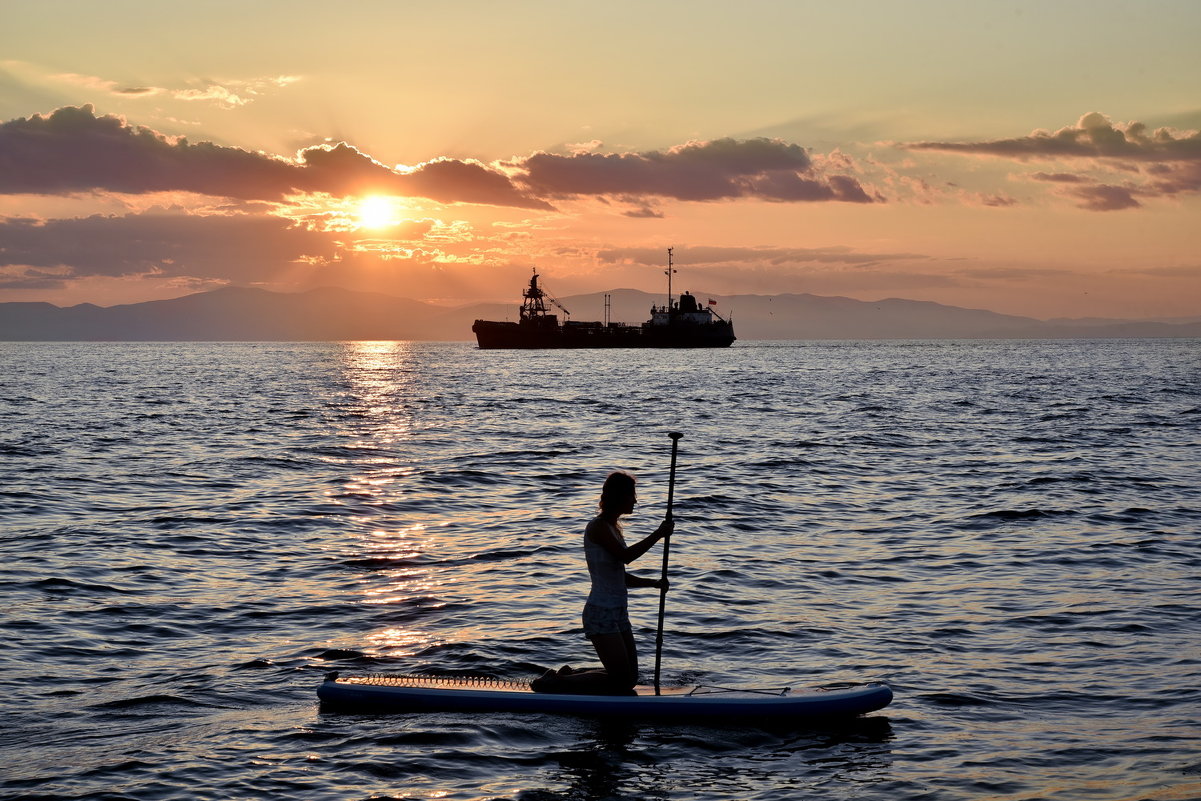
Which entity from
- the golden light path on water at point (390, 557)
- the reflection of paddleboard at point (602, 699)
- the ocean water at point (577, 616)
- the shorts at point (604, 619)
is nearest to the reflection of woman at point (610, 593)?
the shorts at point (604, 619)

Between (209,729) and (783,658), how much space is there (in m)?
6.13

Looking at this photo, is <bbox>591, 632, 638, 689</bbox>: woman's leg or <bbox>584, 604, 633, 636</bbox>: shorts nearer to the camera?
<bbox>584, 604, 633, 636</bbox>: shorts

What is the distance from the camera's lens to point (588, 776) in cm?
883

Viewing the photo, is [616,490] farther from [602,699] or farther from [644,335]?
[644,335]

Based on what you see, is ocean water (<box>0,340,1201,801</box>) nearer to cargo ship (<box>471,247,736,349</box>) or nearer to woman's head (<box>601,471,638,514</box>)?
woman's head (<box>601,471,638,514</box>)

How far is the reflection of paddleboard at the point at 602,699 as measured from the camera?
9898 mm

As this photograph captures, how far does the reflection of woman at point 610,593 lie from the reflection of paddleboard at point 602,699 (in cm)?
18

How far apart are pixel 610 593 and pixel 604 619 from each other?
250 millimetres

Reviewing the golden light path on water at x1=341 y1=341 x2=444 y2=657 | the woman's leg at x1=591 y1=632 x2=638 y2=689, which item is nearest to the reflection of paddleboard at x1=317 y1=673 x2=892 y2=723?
the woman's leg at x1=591 y1=632 x2=638 y2=689

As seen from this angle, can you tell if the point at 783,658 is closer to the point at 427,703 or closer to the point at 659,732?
the point at 659,732

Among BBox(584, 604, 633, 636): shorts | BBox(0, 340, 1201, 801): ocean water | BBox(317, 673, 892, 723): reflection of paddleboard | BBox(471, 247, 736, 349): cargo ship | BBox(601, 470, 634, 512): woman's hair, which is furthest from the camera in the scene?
BBox(471, 247, 736, 349): cargo ship

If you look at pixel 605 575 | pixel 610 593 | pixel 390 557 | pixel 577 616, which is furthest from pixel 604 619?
pixel 390 557

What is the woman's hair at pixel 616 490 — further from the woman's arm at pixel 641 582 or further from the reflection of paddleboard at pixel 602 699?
the reflection of paddleboard at pixel 602 699

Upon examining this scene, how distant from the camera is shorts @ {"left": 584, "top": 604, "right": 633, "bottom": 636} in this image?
9.80m
